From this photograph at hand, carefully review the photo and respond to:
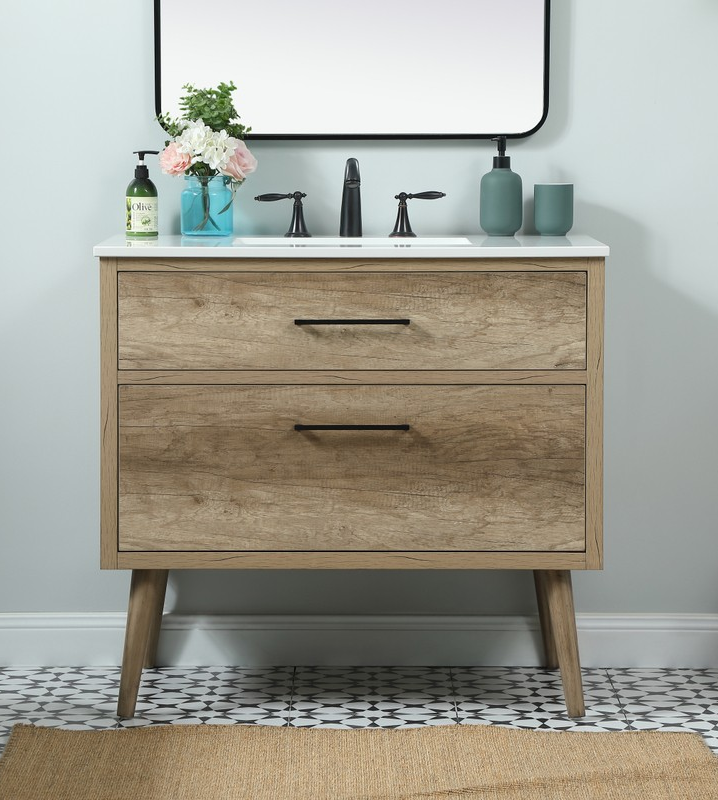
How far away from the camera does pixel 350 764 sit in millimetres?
1889

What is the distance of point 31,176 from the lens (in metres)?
2.28

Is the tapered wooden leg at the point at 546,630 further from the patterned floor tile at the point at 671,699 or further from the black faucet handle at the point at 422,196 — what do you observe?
the black faucet handle at the point at 422,196

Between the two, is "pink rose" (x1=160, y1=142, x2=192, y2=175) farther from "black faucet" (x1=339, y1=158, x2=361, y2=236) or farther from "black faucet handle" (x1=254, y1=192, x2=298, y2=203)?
"black faucet" (x1=339, y1=158, x2=361, y2=236)

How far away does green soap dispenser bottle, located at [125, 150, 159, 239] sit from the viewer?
2094 mm

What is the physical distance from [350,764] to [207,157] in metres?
1.15

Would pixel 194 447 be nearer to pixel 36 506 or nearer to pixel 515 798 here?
pixel 36 506

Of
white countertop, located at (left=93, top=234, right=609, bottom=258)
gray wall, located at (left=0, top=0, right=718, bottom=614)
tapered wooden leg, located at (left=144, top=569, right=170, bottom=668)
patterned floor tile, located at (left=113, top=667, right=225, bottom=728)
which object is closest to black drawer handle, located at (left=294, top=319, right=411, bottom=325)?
white countertop, located at (left=93, top=234, right=609, bottom=258)

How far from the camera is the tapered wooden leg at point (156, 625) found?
2279 millimetres

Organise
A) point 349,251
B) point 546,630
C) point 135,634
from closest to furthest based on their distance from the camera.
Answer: point 349,251, point 135,634, point 546,630

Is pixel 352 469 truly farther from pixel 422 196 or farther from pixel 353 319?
pixel 422 196

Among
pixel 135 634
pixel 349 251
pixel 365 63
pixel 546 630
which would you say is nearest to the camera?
pixel 349 251

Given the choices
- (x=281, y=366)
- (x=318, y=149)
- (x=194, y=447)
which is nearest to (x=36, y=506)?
(x=194, y=447)

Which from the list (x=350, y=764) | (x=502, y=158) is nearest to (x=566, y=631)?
(x=350, y=764)

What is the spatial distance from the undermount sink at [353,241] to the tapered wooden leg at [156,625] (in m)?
0.72
